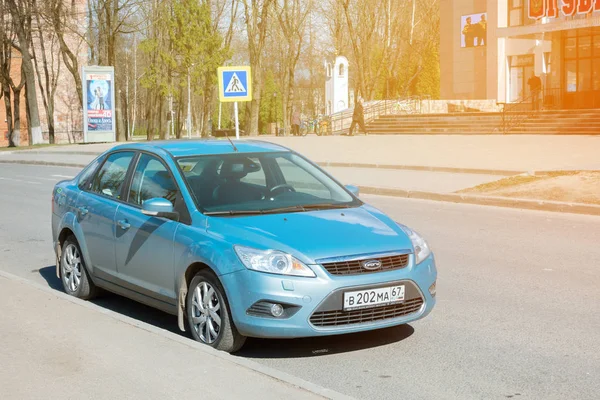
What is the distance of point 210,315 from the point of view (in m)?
6.43

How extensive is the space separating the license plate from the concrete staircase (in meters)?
32.6

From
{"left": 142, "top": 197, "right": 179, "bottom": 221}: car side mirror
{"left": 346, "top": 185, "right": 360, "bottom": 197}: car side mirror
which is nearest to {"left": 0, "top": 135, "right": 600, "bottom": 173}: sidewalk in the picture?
{"left": 346, "top": 185, "right": 360, "bottom": 197}: car side mirror

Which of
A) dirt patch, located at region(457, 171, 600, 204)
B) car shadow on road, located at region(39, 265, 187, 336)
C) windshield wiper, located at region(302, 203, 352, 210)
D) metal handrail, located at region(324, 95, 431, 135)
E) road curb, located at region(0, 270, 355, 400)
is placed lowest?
car shadow on road, located at region(39, 265, 187, 336)

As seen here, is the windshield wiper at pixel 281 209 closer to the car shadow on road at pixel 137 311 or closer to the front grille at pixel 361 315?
the front grille at pixel 361 315

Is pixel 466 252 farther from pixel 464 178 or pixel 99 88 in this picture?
pixel 99 88

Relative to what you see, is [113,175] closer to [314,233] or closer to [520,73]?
[314,233]

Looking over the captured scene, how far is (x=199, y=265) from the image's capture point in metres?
6.51

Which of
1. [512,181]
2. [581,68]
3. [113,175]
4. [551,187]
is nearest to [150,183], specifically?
[113,175]

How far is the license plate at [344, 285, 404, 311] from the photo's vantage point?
6.09 metres

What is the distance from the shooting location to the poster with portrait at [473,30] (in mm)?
76688

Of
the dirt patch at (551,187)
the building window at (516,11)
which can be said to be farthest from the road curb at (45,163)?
the building window at (516,11)

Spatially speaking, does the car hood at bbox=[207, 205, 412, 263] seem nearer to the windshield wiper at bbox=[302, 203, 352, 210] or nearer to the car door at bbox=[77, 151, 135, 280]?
the windshield wiper at bbox=[302, 203, 352, 210]

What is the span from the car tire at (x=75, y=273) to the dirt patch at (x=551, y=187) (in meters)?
9.95

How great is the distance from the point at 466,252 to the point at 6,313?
225 inches
